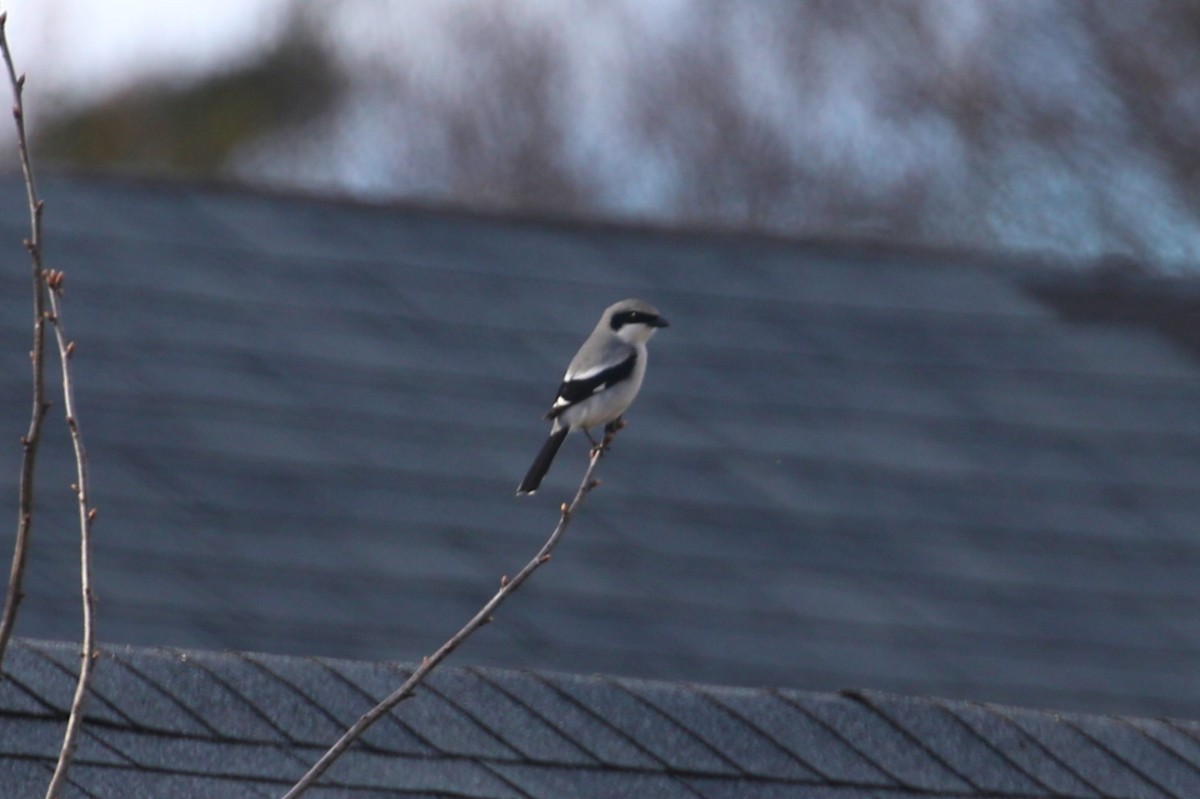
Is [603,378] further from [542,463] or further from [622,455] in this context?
[622,455]

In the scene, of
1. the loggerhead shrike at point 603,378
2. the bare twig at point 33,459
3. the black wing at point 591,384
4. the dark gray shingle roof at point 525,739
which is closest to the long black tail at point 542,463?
the loggerhead shrike at point 603,378

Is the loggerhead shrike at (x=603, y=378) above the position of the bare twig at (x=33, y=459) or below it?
below

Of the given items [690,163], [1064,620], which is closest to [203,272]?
[1064,620]

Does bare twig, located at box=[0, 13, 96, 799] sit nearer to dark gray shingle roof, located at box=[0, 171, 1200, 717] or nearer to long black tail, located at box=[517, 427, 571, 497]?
long black tail, located at box=[517, 427, 571, 497]

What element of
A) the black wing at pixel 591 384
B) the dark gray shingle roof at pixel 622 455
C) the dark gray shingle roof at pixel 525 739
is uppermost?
the black wing at pixel 591 384

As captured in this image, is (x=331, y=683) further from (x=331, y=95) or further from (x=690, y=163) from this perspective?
(x=331, y=95)

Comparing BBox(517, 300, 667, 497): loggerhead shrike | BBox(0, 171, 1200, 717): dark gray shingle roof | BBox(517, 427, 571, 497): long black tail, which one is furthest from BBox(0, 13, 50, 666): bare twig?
BBox(0, 171, 1200, 717): dark gray shingle roof

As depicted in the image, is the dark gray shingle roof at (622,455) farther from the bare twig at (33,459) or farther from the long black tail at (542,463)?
the bare twig at (33,459)

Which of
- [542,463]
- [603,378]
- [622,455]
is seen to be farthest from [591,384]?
[622,455]

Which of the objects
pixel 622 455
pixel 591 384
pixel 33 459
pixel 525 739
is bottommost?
pixel 622 455

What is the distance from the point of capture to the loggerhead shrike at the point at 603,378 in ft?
18.0

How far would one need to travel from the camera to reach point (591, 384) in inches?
217

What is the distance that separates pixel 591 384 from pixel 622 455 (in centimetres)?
283

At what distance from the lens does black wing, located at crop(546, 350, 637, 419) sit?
5496 millimetres
